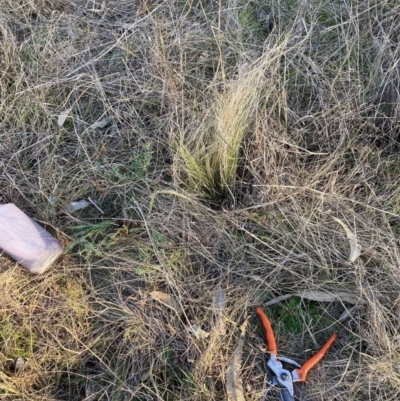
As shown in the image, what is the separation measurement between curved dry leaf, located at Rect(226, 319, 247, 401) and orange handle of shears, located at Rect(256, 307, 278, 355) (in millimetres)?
72

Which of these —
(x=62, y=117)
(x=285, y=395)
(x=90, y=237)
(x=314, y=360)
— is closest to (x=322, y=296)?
(x=314, y=360)

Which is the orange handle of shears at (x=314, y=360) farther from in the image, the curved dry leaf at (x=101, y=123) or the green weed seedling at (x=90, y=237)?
the curved dry leaf at (x=101, y=123)

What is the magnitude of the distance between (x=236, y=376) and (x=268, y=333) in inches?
7.1

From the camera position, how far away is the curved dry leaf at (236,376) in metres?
1.77

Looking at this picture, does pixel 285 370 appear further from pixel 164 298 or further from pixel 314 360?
pixel 164 298

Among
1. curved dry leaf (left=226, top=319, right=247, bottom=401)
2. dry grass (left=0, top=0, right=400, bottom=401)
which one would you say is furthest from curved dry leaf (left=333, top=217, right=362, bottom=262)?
curved dry leaf (left=226, top=319, right=247, bottom=401)

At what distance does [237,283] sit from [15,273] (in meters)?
0.82

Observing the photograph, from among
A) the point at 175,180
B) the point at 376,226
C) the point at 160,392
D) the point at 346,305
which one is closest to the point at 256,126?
the point at 175,180

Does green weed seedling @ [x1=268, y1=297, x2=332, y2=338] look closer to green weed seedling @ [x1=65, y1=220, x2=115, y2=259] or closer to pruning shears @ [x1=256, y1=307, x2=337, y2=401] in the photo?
pruning shears @ [x1=256, y1=307, x2=337, y2=401]

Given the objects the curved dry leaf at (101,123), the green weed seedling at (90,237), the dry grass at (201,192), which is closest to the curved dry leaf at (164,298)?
the dry grass at (201,192)

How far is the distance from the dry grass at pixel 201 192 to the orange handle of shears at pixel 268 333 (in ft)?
0.14

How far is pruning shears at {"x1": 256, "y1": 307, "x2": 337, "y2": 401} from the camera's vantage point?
1.76 m

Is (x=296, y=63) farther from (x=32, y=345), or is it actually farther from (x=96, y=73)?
(x=32, y=345)

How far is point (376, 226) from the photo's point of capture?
1973 mm
